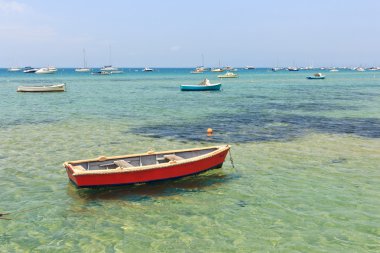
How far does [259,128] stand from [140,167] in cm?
1655

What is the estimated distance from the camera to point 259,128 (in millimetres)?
29547

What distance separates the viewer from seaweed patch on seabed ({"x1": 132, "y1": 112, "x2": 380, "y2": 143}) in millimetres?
25930

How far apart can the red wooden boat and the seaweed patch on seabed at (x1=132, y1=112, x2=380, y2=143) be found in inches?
294

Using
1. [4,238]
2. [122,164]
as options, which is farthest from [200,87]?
[4,238]

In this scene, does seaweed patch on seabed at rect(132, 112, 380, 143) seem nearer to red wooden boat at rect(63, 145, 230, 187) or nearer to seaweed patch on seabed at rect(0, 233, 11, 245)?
red wooden boat at rect(63, 145, 230, 187)

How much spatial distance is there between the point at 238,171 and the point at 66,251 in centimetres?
929

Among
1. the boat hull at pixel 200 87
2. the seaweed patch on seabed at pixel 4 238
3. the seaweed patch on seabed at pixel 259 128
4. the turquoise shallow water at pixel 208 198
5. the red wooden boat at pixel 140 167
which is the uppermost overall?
the boat hull at pixel 200 87

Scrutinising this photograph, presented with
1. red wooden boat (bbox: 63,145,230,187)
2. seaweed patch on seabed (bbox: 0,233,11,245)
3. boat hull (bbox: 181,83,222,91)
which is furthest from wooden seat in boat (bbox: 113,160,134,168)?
boat hull (bbox: 181,83,222,91)

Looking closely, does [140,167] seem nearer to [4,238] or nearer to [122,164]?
[122,164]

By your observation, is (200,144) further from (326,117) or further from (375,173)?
(326,117)

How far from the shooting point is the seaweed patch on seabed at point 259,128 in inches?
1021

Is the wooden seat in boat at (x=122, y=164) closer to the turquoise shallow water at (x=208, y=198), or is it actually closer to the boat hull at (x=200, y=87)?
the turquoise shallow water at (x=208, y=198)

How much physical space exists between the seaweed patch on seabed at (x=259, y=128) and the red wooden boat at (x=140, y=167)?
747cm

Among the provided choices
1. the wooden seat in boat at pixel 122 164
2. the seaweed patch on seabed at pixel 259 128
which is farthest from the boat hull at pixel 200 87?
the wooden seat in boat at pixel 122 164
